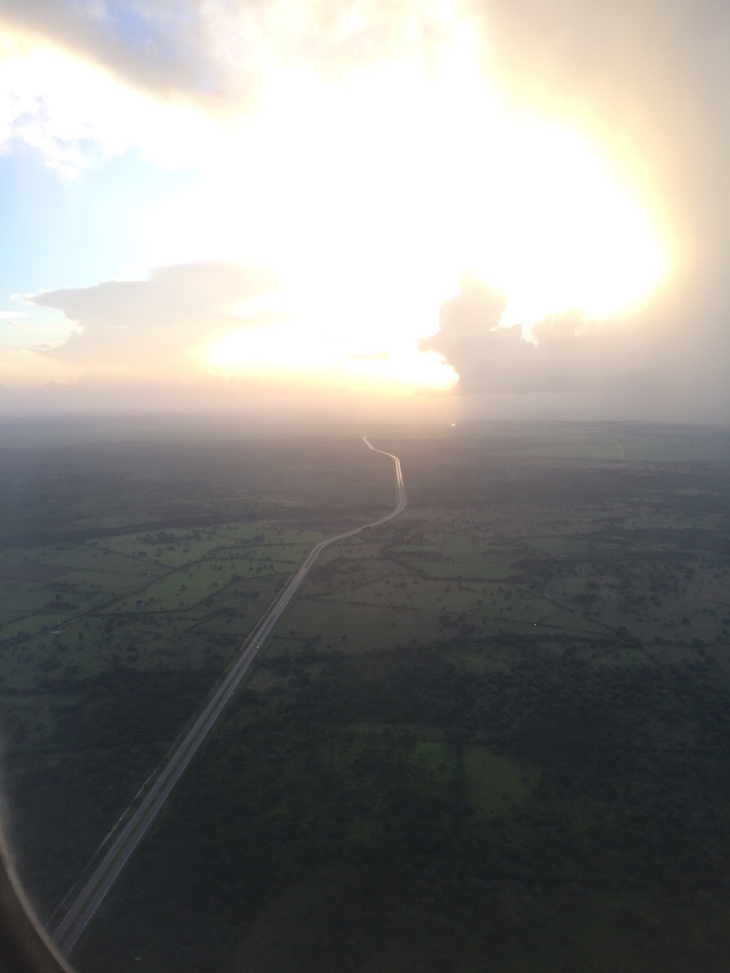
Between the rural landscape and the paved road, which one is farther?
the rural landscape

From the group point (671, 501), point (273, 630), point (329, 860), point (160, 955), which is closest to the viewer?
point (160, 955)

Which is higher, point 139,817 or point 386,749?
point 139,817

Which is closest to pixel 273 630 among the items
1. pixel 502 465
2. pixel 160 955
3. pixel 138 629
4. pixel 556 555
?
pixel 138 629

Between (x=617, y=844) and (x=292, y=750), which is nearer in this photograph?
(x=617, y=844)

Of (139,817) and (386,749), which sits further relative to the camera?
(386,749)

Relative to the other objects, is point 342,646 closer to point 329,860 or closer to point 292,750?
point 292,750
